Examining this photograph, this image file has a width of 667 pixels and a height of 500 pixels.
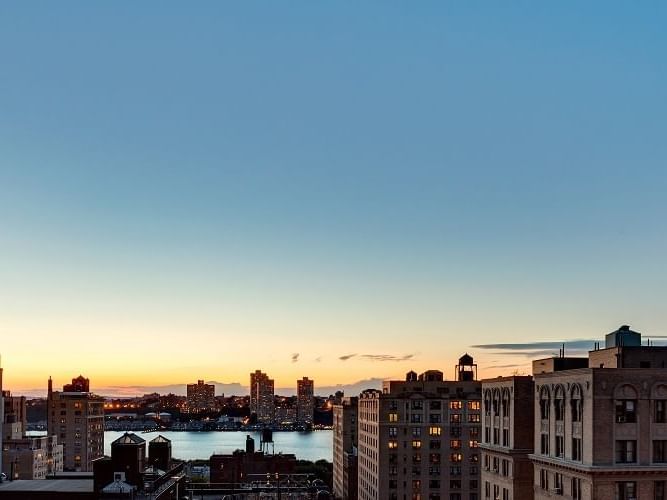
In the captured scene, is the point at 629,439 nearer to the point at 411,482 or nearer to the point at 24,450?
the point at 411,482

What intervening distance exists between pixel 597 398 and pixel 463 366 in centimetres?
9627

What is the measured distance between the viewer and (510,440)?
77.6m

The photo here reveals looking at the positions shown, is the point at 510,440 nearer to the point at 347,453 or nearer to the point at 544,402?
the point at 544,402

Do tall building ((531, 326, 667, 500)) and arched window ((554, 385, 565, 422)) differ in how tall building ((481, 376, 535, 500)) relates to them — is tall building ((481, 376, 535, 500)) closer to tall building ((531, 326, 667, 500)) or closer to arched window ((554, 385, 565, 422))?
arched window ((554, 385, 565, 422))

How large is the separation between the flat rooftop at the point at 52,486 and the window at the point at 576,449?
211 feet

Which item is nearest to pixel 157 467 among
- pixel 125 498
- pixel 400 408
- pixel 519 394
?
pixel 125 498

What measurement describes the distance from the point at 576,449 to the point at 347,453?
12858cm

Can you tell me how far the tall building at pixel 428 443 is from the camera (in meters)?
136

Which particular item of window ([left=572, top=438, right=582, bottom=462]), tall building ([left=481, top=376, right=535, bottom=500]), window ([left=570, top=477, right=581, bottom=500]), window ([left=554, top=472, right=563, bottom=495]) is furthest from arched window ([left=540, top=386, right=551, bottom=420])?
tall building ([left=481, top=376, right=535, bottom=500])

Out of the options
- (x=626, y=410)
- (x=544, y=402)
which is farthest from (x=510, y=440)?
(x=626, y=410)

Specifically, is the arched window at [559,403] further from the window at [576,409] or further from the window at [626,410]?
the window at [626,410]

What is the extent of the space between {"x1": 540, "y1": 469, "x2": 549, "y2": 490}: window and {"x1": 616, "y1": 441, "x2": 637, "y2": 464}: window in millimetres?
9087

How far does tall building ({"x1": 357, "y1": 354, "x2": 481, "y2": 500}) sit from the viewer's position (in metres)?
136

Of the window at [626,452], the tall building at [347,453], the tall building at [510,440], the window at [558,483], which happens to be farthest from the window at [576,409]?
the tall building at [347,453]
